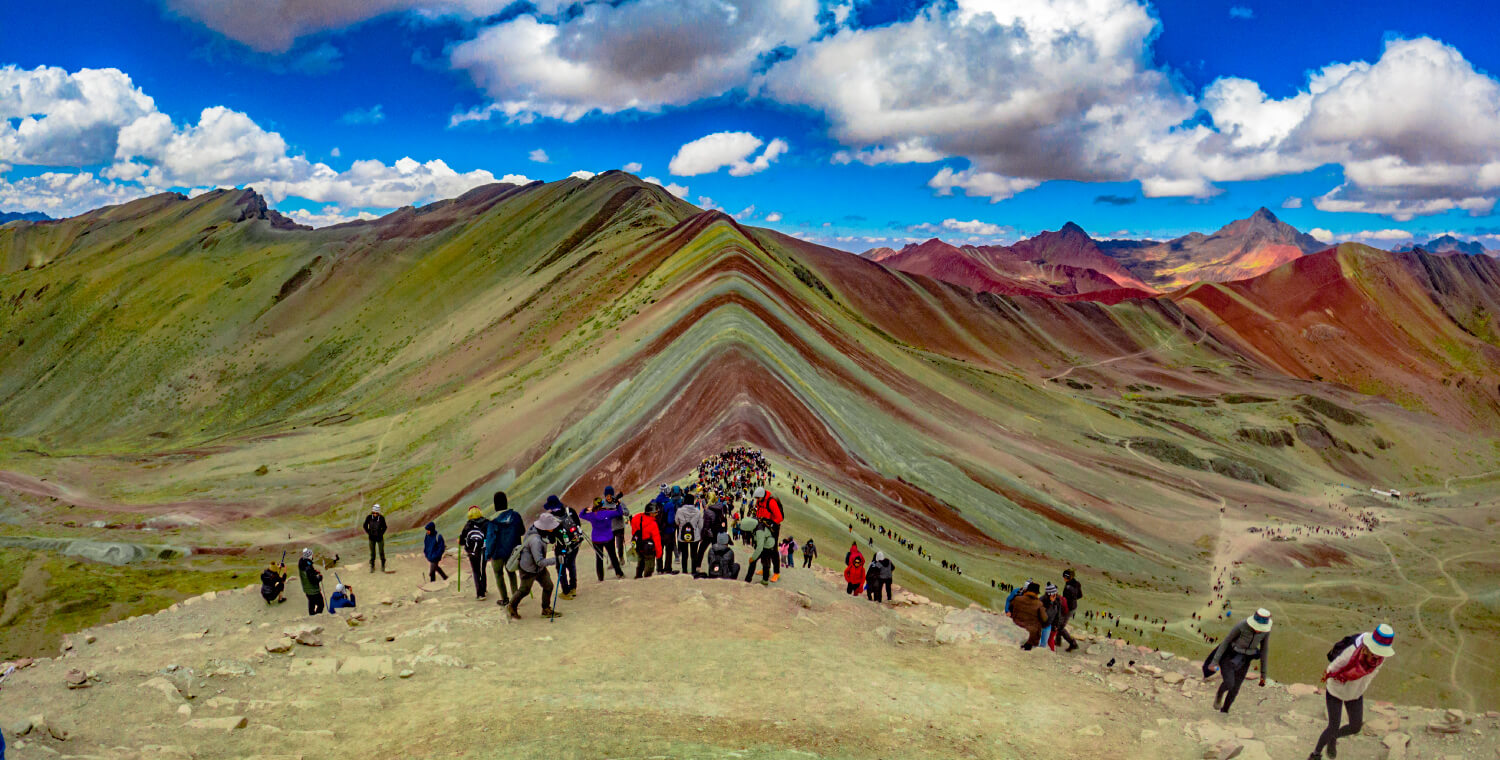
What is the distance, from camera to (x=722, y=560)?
17.2 meters

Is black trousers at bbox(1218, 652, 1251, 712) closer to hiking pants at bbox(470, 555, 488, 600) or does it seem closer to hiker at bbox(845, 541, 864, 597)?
hiker at bbox(845, 541, 864, 597)

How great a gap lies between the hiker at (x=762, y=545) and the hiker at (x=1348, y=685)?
33.3 ft

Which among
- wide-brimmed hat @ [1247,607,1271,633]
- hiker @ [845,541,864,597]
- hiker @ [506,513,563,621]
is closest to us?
wide-brimmed hat @ [1247,607,1271,633]

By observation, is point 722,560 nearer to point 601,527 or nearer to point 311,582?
point 601,527

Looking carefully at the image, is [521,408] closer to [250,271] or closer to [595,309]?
[595,309]

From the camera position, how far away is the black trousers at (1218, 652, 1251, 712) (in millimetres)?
11469

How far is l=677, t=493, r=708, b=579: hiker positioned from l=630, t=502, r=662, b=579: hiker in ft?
1.85

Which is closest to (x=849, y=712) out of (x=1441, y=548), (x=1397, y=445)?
(x=1441, y=548)

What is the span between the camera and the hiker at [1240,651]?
1134 centimetres

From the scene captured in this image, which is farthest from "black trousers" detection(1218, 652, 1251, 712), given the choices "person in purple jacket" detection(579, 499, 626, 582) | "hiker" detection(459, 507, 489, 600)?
"hiker" detection(459, 507, 489, 600)

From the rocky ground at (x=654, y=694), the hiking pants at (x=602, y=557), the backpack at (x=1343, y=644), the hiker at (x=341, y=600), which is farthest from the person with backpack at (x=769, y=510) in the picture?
the backpack at (x=1343, y=644)

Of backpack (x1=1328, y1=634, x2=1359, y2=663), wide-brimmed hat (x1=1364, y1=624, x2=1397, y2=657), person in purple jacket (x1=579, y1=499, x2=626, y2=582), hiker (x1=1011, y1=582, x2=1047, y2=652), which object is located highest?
person in purple jacket (x1=579, y1=499, x2=626, y2=582)

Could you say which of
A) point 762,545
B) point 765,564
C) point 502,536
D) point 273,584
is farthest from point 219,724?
point 765,564

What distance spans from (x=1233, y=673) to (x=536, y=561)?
1165 cm
